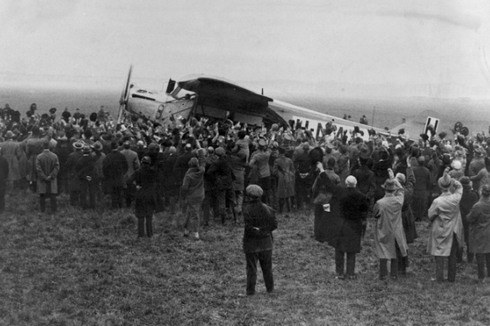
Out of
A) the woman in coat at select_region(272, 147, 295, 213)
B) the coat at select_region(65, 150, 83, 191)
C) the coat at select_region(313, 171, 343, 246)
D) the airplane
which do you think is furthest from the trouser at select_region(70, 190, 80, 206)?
the coat at select_region(313, 171, 343, 246)

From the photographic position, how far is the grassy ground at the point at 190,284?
611cm

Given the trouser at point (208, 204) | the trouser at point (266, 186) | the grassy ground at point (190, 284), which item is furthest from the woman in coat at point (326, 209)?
the trouser at point (208, 204)

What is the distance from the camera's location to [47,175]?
1083cm

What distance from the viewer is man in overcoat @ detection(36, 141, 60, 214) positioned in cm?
1078

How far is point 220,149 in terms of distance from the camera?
415 inches

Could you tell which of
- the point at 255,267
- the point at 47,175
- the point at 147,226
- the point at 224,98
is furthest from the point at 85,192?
the point at 224,98

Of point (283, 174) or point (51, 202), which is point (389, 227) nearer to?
point (283, 174)

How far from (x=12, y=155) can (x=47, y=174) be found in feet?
6.25

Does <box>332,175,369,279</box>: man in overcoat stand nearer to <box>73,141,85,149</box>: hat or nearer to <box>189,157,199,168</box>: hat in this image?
<box>189,157,199,168</box>: hat

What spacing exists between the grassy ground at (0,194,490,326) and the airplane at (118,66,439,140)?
764 centimetres

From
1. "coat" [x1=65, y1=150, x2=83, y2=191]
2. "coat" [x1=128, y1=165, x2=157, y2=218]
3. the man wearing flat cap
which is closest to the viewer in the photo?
the man wearing flat cap

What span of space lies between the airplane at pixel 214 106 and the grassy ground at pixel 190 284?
25.1 ft

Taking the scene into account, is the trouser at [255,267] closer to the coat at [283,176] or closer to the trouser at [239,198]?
the trouser at [239,198]

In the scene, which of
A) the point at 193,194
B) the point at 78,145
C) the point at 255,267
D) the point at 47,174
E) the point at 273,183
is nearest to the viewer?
the point at 255,267
